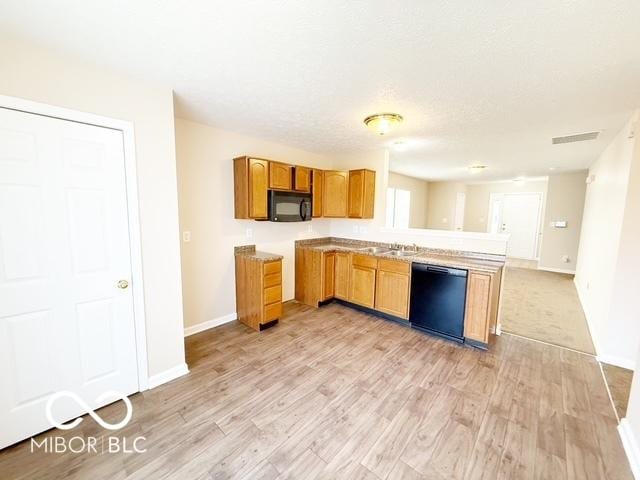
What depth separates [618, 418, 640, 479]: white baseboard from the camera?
154 centimetres

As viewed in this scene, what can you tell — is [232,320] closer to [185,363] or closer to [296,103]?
[185,363]

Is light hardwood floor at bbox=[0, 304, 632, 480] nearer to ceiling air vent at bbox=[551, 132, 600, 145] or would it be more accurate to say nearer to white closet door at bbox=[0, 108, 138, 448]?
white closet door at bbox=[0, 108, 138, 448]

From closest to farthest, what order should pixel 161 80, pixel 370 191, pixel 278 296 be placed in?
pixel 161 80
pixel 278 296
pixel 370 191

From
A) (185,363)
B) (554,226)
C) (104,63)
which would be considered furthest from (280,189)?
(554,226)

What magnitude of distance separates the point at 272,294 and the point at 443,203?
307 inches

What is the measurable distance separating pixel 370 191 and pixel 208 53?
295 centimetres

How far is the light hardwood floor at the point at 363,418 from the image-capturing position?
1.54 metres

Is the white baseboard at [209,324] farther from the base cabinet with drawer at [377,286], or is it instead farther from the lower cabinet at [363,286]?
the lower cabinet at [363,286]

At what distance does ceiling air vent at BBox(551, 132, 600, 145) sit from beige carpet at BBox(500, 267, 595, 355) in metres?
2.50

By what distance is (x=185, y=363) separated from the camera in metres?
2.44

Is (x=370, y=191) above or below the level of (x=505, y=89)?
below

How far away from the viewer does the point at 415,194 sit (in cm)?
838

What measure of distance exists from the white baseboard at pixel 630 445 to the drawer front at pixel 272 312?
3.04 meters

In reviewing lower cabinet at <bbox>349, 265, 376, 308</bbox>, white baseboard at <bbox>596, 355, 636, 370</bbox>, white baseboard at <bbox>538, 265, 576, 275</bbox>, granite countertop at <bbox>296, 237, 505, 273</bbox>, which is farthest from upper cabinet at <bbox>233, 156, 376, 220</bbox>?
white baseboard at <bbox>538, 265, 576, 275</bbox>
